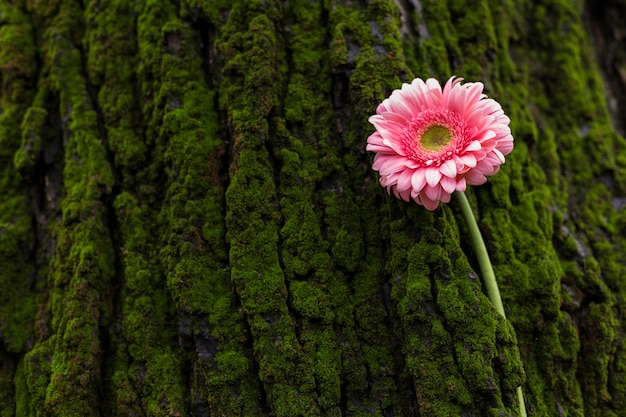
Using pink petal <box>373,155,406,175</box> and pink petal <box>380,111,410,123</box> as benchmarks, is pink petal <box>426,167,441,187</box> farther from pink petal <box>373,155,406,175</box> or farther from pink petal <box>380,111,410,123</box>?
pink petal <box>380,111,410,123</box>

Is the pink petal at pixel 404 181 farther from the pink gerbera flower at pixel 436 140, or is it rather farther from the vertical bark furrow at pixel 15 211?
the vertical bark furrow at pixel 15 211

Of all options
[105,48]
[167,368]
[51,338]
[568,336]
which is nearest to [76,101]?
[105,48]

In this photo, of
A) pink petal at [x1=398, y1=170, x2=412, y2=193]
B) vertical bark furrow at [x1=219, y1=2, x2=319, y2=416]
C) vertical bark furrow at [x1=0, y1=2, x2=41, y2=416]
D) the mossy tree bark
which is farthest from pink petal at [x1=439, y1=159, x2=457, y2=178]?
vertical bark furrow at [x1=0, y1=2, x2=41, y2=416]

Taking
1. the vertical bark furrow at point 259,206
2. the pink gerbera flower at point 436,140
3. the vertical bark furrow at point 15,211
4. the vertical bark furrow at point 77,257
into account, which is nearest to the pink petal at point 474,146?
the pink gerbera flower at point 436,140

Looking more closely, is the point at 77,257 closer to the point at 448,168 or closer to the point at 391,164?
the point at 391,164

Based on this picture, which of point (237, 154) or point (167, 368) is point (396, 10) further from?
point (167, 368)

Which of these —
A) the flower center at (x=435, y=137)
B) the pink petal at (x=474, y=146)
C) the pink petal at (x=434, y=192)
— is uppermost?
the flower center at (x=435, y=137)
